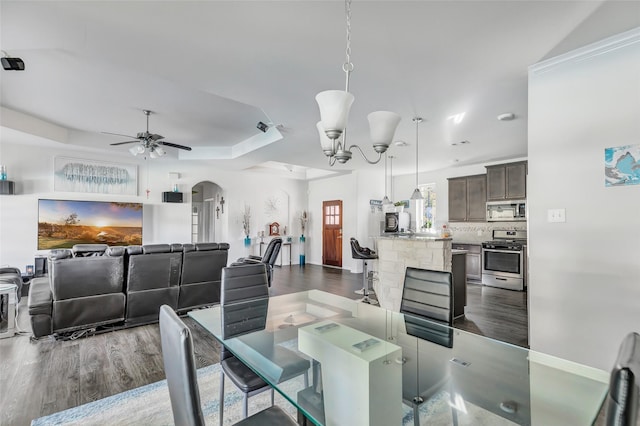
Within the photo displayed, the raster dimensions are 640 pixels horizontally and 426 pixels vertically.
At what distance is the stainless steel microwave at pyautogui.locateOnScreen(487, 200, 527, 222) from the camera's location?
231 inches

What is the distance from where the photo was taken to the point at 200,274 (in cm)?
416

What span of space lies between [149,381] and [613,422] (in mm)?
2904

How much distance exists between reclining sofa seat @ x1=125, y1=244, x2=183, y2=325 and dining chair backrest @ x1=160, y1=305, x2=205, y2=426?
3.14 metres

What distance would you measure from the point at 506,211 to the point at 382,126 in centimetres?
558

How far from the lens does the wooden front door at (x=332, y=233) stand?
27.8ft

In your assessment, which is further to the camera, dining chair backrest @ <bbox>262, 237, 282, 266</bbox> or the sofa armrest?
dining chair backrest @ <bbox>262, 237, 282, 266</bbox>

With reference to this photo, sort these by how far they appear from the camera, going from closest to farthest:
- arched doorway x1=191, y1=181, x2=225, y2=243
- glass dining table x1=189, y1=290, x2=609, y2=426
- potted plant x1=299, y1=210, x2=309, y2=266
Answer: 1. glass dining table x1=189, y1=290, x2=609, y2=426
2. arched doorway x1=191, y1=181, x2=225, y2=243
3. potted plant x1=299, y1=210, x2=309, y2=266

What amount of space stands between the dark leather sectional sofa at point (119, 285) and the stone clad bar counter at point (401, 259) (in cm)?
238

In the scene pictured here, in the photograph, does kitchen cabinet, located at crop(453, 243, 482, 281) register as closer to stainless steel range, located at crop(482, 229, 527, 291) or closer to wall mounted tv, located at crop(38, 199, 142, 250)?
stainless steel range, located at crop(482, 229, 527, 291)

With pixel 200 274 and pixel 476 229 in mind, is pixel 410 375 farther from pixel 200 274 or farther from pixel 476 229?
pixel 476 229

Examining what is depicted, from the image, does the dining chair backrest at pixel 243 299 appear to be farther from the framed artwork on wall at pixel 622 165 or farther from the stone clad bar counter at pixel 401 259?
the framed artwork on wall at pixel 622 165

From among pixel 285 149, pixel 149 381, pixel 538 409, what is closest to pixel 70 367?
pixel 149 381

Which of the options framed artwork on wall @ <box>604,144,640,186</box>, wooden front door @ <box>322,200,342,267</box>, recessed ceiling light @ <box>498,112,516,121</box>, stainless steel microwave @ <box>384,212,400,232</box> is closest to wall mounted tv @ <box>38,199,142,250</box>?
wooden front door @ <box>322,200,342,267</box>

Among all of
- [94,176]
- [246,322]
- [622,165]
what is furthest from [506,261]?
[94,176]
